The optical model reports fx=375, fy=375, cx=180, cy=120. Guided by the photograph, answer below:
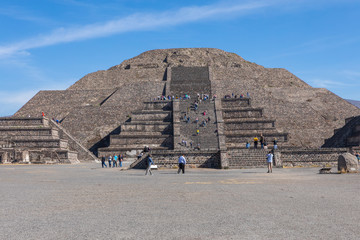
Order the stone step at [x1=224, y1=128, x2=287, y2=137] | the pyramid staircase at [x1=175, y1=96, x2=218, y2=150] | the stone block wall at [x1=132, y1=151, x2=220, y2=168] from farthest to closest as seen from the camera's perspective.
→ 1. the stone step at [x1=224, y1=128, x2=287, y2=137]
2. the pyramid staircase at [x1=175, y1=96, x2=218, y2=150]
3. the stone block wall at [x1=132, y1=151, x2=220, y2=168]

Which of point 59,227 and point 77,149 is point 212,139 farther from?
point 59,227

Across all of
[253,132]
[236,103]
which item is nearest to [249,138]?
[253,132]

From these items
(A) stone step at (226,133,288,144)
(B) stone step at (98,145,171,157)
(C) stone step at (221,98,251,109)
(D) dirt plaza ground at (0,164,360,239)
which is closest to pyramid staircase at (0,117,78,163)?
(B) stone step at (98,145,171,157)

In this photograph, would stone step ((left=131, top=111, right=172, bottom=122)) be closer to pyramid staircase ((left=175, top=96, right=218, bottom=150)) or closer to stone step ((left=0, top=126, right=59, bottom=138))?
pyramid staircase ((left=175, top=96, right=218, bottom=150))

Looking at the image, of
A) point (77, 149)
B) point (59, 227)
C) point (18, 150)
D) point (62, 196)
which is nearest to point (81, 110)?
point (77, 149)

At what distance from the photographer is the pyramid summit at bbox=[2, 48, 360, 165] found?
35562mm

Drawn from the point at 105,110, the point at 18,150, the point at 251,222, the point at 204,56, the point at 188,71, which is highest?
the point at 204,56

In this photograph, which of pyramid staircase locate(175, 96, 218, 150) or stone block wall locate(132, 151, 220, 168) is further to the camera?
pyramid staircase locate(175, 96, 218, 150)

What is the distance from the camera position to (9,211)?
7098 mm

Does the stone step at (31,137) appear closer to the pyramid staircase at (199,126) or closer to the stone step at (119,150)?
the stone step at (119,150)

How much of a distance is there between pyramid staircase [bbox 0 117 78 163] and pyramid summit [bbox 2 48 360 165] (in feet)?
11.9

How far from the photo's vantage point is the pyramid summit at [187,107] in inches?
1400

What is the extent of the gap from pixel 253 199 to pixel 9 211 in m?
5.10

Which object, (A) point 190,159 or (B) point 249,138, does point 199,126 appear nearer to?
(B) point 249,138
